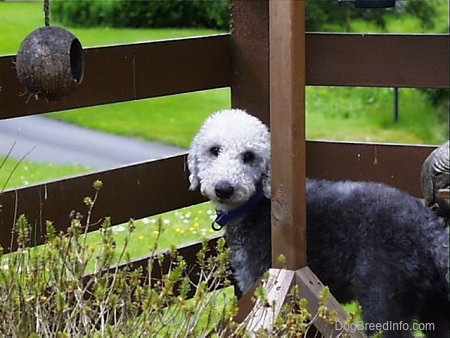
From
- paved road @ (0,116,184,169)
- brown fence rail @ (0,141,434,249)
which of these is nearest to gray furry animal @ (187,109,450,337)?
brown fence rail @ (0,141,434,249)

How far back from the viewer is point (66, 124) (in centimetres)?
1271

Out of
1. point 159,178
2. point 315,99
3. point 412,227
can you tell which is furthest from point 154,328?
point 315,99

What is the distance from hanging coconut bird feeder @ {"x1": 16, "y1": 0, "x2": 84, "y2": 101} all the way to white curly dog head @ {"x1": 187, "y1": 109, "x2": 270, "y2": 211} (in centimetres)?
86

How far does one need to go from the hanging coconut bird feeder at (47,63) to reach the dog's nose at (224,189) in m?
0.84

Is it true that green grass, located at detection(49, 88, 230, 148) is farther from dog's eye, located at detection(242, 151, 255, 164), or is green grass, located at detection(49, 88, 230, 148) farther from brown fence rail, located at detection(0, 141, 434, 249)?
dog's eye, located at detection(242, 151, 255, 164)

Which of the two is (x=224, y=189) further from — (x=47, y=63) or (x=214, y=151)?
(x=47, y=63)

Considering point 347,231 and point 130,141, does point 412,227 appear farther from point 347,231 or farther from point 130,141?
point 130,141

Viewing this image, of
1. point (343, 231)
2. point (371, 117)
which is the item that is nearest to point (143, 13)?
point (371, 117)

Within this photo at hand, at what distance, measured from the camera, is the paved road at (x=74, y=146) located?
412 inches

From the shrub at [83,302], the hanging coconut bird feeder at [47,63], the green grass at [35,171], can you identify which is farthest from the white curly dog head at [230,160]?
the green grass at [35,171]

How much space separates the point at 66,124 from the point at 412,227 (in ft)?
28.9

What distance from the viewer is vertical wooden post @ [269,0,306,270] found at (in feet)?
12.3

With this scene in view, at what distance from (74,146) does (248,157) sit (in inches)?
271

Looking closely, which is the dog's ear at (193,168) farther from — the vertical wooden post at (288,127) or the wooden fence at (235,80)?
the vertical wooden post at (288,127)
